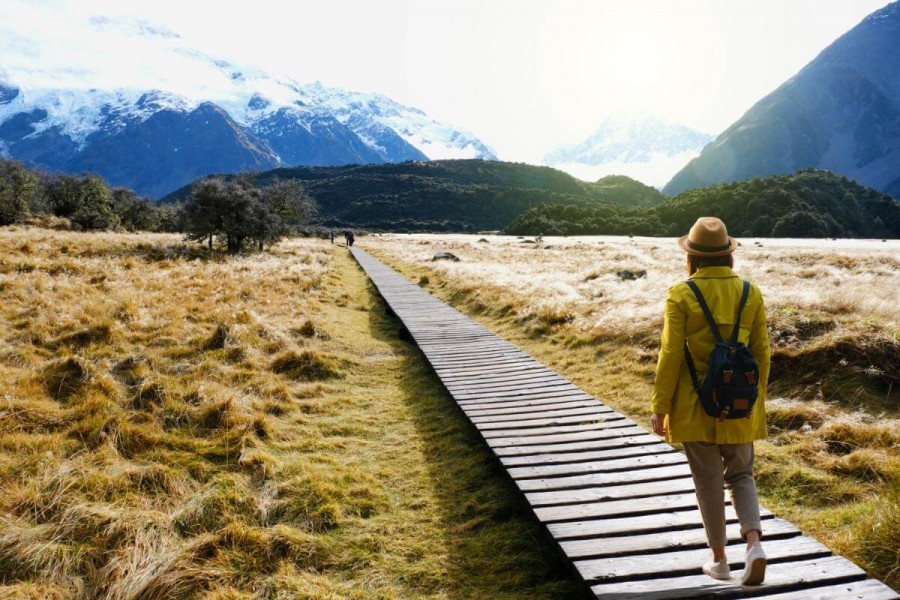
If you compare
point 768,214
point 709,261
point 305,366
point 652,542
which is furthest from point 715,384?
point 768,214

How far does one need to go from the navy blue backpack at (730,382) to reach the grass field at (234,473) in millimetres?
1793

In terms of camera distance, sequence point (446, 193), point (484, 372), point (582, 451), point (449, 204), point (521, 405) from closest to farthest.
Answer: point (582, 451) < point (521, 405) < point (484, 372) < point (449, 204) < point (446, 193)

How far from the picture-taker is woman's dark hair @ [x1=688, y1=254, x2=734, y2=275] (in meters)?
3.36

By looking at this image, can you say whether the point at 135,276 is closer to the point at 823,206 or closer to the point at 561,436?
the point at 561,436

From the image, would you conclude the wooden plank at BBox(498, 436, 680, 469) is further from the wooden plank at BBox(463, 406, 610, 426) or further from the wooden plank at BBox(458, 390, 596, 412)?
the wooden plank at BBox(458, 390, 596, 412)

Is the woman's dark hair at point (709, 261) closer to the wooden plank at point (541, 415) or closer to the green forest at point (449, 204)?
the wooden plank at point (541, 415)

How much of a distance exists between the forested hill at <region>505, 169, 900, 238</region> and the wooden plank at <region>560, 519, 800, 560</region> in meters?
72.4

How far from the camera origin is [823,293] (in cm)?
1042

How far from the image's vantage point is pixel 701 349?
3268 millimetres

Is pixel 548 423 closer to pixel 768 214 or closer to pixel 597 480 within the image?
pixel 597 480

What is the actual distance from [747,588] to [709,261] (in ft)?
6.90

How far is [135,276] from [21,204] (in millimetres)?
43601

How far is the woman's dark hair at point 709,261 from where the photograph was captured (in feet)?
11.0

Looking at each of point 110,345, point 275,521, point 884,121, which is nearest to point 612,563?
point 275,521
